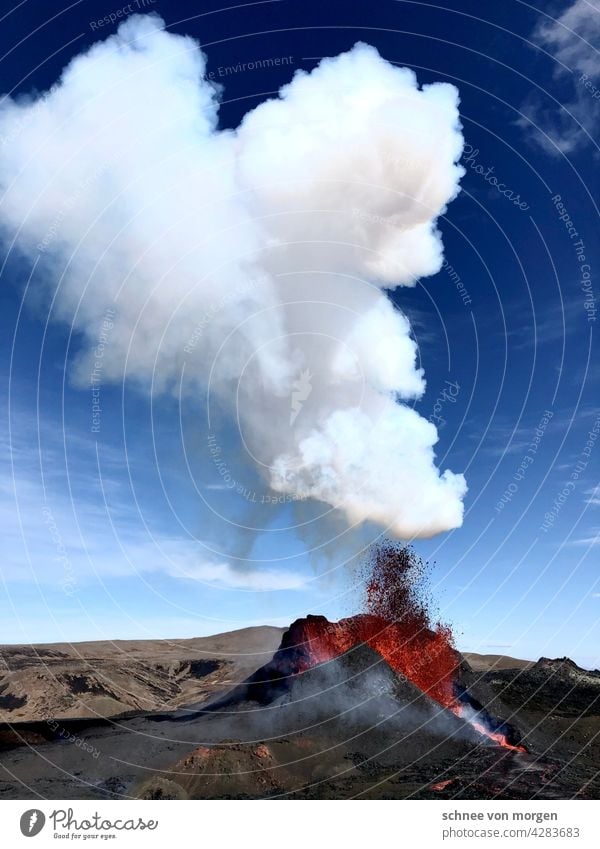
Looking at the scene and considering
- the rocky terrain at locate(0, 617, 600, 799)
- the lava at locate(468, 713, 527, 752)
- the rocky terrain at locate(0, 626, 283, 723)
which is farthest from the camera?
the rocky terrain at locate(0, 626, 283, 723)

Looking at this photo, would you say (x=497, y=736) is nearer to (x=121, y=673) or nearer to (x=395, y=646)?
(x=395, y=646)

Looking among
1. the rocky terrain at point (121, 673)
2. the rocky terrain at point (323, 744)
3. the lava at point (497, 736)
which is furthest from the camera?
the rocky terrain at point (121, 673)

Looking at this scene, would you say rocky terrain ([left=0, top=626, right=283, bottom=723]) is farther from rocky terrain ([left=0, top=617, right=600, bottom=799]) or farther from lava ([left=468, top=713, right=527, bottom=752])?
lava ([left=468, top=713, right=527, bottom=752])

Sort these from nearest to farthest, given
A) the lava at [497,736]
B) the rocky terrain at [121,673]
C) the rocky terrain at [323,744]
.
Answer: the rocky terrain at [323,744] < the lava at [497,736] < the rocky terrain at [121,673]

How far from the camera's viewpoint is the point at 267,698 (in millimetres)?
65250

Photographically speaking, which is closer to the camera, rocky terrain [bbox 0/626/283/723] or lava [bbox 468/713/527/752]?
lava [bbox 468/713/527/752]

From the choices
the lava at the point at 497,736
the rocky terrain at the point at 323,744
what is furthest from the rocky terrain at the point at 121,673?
the lava at the point at 497,736

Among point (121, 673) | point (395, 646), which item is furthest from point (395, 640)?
point (121, 673)

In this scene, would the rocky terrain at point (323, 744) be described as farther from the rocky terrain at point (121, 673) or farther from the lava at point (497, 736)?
the rocky terrain at point (121, 673)

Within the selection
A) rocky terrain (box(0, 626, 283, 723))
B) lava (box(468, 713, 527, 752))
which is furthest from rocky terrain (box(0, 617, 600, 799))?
rocky terrain (box(0, 626, 283, 723))

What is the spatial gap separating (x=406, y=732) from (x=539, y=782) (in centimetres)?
1223

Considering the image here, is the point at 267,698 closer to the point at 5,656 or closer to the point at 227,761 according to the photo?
the point at 227,761
